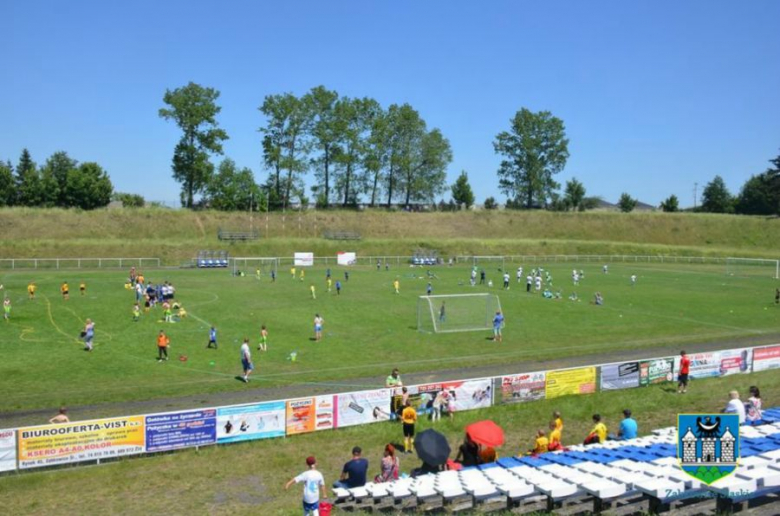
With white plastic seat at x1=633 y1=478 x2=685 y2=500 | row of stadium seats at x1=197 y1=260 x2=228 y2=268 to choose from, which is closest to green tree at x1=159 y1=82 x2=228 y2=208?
row of stadium seats at x1=197 y1=260 x2=228 y2=268

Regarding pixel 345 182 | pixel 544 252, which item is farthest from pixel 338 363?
pixel 345 182

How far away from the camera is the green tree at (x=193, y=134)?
9644 cm

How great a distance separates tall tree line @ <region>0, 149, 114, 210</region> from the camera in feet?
309

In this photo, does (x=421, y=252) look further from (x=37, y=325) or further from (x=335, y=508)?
(x=335, y=508)

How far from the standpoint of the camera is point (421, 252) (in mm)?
85000

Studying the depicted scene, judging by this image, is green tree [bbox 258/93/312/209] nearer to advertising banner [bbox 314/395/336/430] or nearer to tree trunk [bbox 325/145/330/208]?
→ tree trunk [bbox 325/145/330/208]

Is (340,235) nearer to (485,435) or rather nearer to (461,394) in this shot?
(461,394)

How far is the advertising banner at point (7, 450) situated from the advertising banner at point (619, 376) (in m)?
19.9

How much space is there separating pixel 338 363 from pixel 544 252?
225ft

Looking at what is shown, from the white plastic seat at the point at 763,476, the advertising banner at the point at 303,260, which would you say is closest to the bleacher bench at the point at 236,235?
the advertising banner at the point at 303,260

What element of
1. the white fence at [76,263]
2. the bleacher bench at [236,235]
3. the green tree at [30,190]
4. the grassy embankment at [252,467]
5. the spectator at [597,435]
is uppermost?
the green tree at [30,190]

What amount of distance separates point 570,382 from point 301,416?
10566mm

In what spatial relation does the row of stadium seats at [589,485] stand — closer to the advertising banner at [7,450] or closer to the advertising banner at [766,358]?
the advertising banner at [7,450]

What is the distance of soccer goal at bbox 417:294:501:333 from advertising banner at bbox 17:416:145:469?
21.1m
